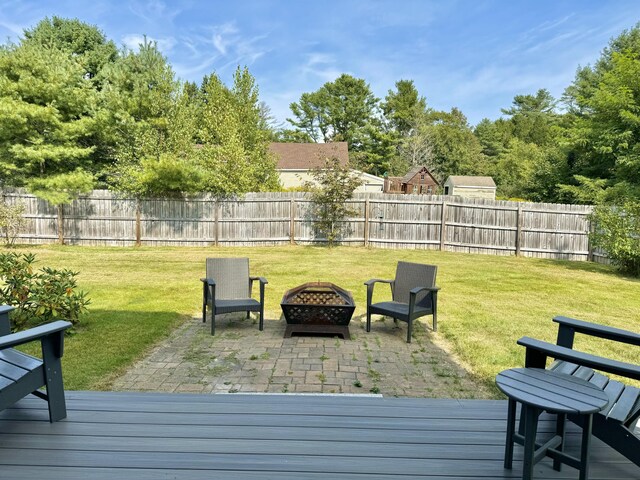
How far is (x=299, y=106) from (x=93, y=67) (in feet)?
80.1

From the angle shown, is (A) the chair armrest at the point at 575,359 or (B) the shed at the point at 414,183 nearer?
(A) the chair armrest at the point at 575,359

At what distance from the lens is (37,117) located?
13.8 m

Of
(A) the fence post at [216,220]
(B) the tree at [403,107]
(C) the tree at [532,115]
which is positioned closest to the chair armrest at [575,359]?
(A) the fence post at [216,220]

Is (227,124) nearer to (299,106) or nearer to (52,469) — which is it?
(52,469)

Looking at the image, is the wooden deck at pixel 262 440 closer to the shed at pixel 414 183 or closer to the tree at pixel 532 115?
the shed at pixel 414 183

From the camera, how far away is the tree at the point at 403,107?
46500 mm

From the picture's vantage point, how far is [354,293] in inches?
325

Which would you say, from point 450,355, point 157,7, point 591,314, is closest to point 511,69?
point 157,7

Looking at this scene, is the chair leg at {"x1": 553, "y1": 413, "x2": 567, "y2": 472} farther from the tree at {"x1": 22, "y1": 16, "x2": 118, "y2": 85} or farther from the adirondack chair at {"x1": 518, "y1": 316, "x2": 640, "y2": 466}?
the tree at {"x1": 22, "y1": 16, "x2": 118, "y2": 85}

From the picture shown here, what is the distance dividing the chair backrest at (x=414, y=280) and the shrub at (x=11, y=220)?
1268cm

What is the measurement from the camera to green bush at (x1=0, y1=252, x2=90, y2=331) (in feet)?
17.3

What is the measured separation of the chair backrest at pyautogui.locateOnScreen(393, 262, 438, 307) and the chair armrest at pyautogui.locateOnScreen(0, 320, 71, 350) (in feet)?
14.8

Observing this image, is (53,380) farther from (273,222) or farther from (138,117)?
(138,117)

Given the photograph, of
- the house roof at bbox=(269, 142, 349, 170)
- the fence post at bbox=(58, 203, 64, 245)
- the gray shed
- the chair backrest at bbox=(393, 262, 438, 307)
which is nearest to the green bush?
the chair backrest at bbox=(393, 262, 438, 307)
